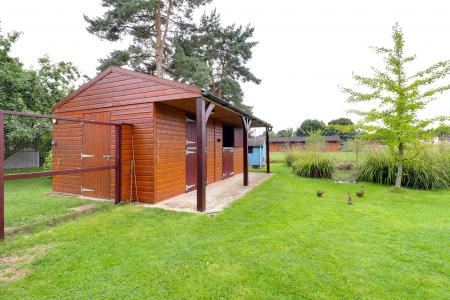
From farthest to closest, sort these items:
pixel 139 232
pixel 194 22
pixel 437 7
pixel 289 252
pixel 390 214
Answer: pixel 194 22
pixel 437 7
pixel 390 214
pixel 139 232
pixel 289 252

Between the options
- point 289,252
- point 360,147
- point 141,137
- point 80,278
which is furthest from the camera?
point 360,147

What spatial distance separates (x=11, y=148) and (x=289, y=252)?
5.36m

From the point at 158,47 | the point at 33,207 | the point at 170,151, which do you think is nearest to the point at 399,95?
the point at 170,151

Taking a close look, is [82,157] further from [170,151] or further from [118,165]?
[170,151]

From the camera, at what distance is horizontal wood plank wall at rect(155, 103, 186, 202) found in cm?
503

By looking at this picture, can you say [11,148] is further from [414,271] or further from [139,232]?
[414,271]

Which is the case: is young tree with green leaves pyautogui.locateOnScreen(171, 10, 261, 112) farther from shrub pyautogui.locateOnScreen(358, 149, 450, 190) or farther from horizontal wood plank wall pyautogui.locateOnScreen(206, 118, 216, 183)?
shrub pyautogui.locateOnScreen(358, 149, 450, 190)

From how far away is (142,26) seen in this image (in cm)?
1135

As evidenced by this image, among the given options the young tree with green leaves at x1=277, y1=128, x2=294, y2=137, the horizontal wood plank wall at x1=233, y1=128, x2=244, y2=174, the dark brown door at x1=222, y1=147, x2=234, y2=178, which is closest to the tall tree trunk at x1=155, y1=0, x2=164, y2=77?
the horizontal wood plank wall at x1=233, y1=128, x2=244, y2=174

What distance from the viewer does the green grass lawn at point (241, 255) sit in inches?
75.3

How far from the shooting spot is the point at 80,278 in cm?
206

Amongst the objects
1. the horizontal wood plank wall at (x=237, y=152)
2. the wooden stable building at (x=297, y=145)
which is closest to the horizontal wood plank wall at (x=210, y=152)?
the horizontal wood plank wall at (x=237, y=152)

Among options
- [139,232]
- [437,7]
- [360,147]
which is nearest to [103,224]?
[139,232]

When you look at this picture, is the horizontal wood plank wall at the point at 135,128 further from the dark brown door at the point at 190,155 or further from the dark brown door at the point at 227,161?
the dark brown door at the point at 227,161
